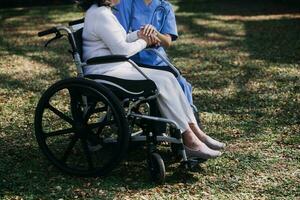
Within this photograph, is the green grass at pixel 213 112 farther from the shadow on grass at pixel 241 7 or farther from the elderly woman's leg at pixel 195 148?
the shadow on grass at pixel 241 7

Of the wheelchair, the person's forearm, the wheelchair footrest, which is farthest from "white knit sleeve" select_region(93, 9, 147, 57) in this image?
the wheelchair footrest

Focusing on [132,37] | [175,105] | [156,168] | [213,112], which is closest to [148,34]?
[132,37]

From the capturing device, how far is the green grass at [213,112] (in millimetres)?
3518

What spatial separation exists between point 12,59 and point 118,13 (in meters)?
4.11

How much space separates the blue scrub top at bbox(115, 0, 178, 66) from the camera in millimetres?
4113

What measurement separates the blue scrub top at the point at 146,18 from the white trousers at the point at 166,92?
0.50 m

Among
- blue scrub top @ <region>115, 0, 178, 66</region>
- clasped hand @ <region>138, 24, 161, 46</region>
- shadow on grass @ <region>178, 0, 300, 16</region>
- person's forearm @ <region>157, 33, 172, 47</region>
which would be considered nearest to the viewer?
clasped hand @ <region>138, 24, 161, 46</region>

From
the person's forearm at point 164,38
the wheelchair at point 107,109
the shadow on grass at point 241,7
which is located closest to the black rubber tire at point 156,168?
the wheelchair at point 107,109

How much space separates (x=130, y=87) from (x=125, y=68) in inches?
7.7

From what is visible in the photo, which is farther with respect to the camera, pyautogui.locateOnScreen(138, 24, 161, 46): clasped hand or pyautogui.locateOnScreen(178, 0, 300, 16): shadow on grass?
pyautogui.locateOnScreen(178, 0, 300, 16): shadow on grass

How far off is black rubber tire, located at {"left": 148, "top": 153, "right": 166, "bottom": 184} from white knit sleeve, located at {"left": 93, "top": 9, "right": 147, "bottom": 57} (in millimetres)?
691

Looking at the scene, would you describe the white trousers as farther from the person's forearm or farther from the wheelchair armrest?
the person's forearm

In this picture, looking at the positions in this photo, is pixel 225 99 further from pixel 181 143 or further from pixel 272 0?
pixel 272 0

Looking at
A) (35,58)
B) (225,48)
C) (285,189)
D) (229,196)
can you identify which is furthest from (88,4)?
(225,48)
